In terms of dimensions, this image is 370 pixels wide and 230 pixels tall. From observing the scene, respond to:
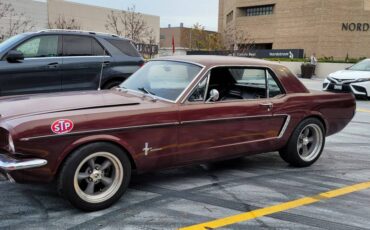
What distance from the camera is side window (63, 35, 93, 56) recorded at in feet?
28.8

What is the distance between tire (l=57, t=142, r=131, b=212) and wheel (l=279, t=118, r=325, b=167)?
2591 mm

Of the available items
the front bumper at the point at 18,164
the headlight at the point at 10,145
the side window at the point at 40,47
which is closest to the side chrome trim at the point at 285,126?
the front bumper at the point at 18,164

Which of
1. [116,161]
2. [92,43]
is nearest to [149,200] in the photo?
→ [116,161]

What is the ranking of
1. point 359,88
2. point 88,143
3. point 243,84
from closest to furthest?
point 88,143, point 243,84, point 359,88

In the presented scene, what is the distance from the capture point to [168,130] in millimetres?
4848

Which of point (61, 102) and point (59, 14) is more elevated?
point (59, 14)

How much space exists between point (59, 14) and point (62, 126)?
62747 mm

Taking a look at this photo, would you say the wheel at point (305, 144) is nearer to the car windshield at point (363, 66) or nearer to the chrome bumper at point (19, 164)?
the chrome bumper at point (19, 164)

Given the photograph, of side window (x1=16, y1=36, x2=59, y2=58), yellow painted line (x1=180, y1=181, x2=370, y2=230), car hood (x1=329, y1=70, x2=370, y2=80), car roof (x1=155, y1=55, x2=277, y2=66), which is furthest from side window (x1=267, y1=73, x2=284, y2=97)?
car hood (x1=329, y1=70, x2=370, y2=80)

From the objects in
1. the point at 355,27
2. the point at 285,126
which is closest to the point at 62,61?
the point at 285,126

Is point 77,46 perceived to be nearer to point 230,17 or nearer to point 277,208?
point 277,208

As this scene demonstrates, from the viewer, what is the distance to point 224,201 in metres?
4.84

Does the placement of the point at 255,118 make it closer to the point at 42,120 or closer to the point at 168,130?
the point at 168,130

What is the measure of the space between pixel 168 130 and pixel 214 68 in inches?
46.5
